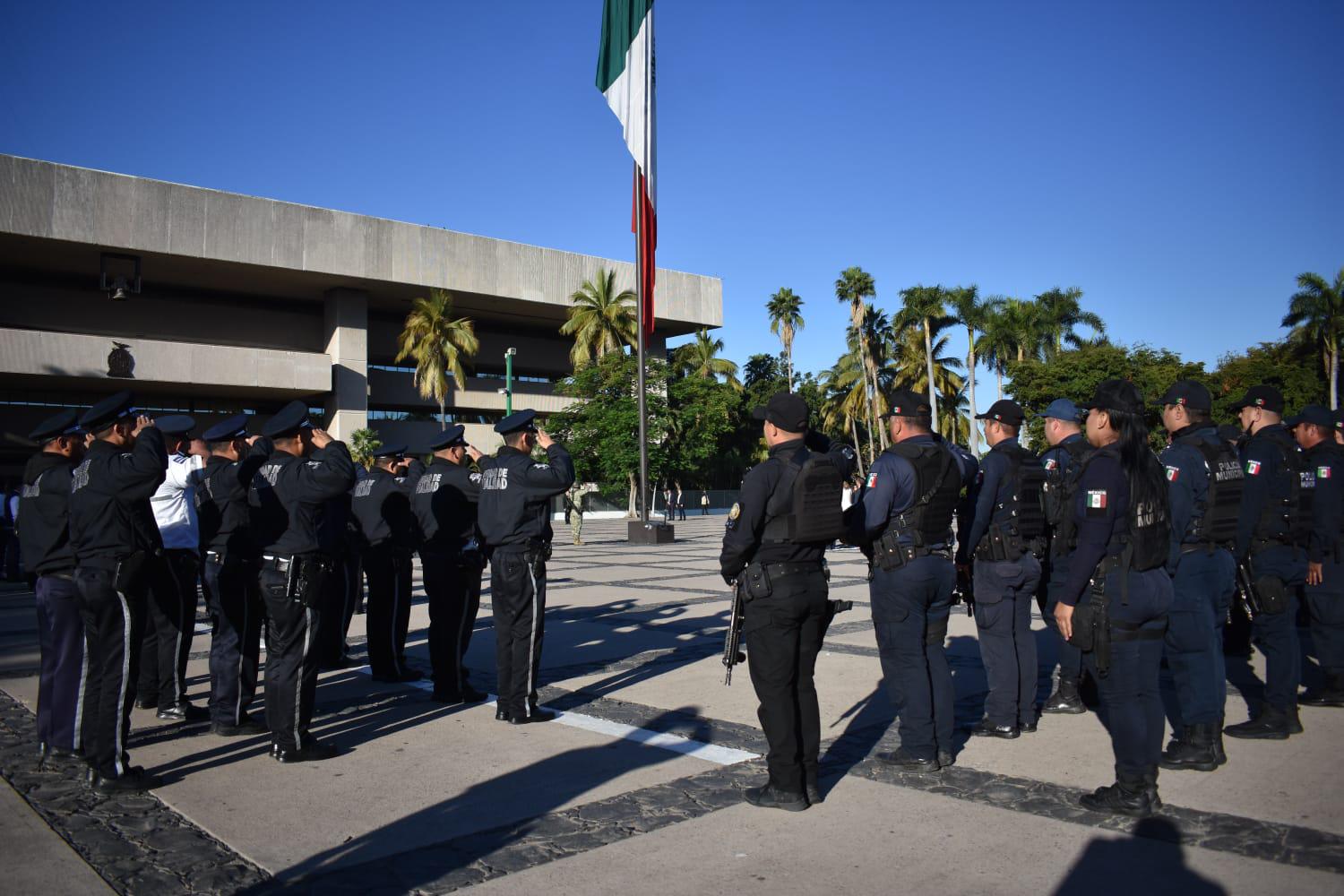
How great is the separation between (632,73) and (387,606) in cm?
1515

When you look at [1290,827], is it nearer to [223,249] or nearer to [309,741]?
[309,741]

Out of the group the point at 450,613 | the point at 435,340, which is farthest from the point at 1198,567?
the point at 435,340

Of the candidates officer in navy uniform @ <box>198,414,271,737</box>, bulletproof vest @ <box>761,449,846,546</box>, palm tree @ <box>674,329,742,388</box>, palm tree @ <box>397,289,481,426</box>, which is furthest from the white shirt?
palm tree @ <box>674,329,742,388</box>

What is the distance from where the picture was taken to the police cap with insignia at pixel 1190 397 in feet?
Result: 19.0

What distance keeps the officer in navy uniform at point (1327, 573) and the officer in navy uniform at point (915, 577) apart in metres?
2.90

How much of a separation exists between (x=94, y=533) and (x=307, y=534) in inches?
44.3

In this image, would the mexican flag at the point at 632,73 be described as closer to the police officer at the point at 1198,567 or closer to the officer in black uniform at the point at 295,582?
the officer in black uniform at the point at 295,582

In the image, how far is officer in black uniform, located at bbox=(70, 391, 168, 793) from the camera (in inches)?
202

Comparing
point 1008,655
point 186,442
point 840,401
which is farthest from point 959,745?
point 840,401

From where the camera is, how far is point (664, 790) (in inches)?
192

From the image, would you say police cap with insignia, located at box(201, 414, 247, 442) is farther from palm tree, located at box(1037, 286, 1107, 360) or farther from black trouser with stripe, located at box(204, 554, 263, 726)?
palm tree, located at box(1037, 286, 1107, 360)

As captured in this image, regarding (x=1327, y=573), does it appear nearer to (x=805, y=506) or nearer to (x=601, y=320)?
(x=805, y=506)

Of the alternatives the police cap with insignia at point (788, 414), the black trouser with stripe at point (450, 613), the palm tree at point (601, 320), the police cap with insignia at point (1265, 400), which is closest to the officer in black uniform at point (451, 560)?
the black trouser with stripe at point (450, 613)

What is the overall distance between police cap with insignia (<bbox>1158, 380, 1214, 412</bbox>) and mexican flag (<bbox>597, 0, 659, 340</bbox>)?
→ 16085mm
